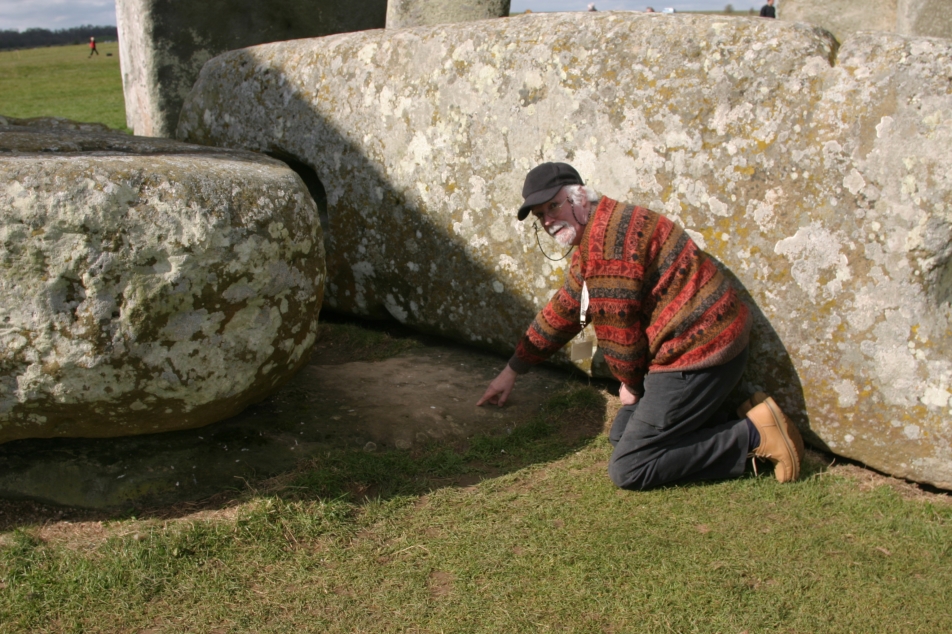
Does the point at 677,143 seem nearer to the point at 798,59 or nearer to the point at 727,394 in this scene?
the point at 798,59

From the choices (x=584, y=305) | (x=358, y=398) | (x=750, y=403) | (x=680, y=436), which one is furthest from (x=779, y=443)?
(x=358, y=398)

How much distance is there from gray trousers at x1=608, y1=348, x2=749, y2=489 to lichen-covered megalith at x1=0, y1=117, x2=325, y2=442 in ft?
4.41

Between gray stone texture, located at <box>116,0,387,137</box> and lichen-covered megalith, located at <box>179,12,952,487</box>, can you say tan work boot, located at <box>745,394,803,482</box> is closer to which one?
lichen-covered megalith, located at <box>179,12,952,487</box>

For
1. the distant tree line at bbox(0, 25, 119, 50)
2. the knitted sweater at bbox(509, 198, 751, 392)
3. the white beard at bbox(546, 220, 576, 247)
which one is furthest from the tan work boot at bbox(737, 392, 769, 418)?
the distant tree line at bbox(0, 25, 119, 50)

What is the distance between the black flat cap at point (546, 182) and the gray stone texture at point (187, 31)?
426cm

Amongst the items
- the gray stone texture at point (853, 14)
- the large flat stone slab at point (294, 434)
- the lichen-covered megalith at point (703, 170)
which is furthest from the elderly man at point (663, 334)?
the gray stone texture at point (853, 14)

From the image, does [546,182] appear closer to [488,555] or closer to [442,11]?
[488,555]

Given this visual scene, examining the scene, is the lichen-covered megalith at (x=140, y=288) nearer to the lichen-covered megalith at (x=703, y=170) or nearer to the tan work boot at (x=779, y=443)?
the lichen-covered megalith at (x=703, y=170)

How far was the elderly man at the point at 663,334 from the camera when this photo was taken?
9.78 feet

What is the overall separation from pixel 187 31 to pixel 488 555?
5091 mm

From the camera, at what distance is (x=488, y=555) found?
2.70 m

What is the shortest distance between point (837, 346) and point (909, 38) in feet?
3.69

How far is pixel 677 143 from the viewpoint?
10.8ft

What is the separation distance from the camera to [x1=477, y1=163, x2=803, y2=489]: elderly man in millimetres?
2980
